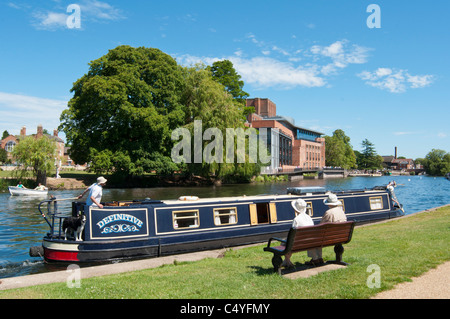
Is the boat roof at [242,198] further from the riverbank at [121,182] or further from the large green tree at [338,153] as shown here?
the large green tree at [338,153]

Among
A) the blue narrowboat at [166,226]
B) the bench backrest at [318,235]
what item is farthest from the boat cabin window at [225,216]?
the bench backrest at [318,235]

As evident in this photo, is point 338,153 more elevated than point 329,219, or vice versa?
point 338,153

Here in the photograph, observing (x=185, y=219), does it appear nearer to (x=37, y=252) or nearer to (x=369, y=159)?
(x=37, y=252)

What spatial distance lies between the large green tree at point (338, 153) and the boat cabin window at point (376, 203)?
10806 centimetres

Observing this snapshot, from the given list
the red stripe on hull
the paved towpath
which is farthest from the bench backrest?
the red stripe on hull

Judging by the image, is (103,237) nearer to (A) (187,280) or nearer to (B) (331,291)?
(A) (187,280)

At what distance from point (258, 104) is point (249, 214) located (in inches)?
3799

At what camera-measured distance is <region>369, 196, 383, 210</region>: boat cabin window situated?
21328 millimetres

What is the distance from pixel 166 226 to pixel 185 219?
3.59 feet

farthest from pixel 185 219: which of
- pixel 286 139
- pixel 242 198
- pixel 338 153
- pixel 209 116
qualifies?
pixel 338 153

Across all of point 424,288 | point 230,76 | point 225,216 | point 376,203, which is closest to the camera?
point 424,288

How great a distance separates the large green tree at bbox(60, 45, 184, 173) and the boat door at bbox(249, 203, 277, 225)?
26881 mm

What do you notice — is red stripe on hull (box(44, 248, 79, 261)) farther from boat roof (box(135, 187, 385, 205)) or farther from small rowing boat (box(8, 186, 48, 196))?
small rowing boat (box(8, 186, 48, 196))

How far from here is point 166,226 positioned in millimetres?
13875
